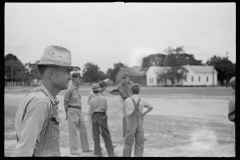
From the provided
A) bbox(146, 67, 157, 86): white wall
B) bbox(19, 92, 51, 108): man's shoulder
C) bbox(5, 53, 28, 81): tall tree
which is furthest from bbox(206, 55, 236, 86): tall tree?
bbox(19, 92, 51, 108): man's shoulder

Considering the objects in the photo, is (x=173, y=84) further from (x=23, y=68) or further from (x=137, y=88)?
(x=137, y=88)

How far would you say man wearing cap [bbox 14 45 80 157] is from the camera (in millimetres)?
1885

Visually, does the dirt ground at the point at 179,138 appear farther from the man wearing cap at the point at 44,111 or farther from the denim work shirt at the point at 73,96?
the man wearing cap at the point at 44,111

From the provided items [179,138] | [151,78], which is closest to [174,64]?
[151,78]

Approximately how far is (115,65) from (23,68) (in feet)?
123

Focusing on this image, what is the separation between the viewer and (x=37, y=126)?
6.27 ft

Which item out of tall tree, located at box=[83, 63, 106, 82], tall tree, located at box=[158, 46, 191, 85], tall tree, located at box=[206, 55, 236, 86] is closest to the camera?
tall tree, located at box=[206, 55, 236, 86]

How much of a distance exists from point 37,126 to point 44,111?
0.36 feet

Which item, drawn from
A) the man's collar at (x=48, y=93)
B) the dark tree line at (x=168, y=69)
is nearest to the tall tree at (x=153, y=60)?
the dark tree line at (x=168, y=69)

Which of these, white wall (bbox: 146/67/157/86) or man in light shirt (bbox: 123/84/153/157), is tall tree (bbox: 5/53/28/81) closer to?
white wall (bbox: 146/67/157/86)

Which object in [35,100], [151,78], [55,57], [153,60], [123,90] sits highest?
[153,60]

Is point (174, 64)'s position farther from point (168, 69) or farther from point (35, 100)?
point (35, 100)

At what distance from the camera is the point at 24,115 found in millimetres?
1989
